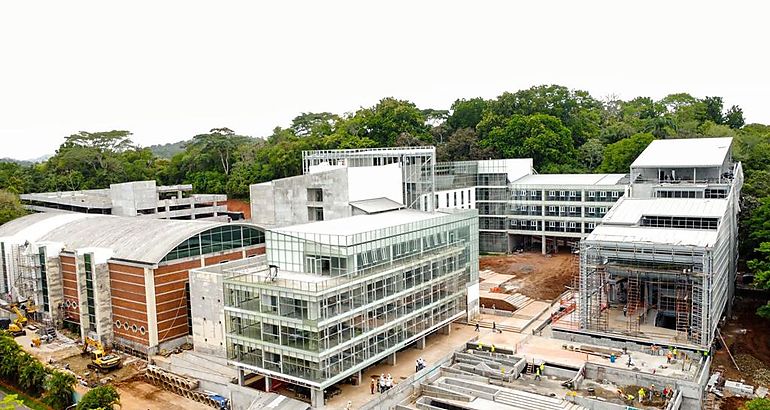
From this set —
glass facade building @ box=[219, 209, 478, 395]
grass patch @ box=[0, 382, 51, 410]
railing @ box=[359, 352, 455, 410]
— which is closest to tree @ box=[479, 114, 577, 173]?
glass facade building @ box=[219, 209, 478, 395]

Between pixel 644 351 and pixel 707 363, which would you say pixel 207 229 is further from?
pixel 707 363

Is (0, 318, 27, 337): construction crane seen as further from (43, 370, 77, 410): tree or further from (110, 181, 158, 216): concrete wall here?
(110, 181, 158, 216): concrete wall

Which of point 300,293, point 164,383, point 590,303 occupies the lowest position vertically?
point 164,383

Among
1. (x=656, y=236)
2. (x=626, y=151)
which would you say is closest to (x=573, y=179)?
(x=626, y=151)

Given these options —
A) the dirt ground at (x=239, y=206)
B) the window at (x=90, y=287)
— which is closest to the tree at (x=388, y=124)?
the dirt ground at (x=239, y=206)

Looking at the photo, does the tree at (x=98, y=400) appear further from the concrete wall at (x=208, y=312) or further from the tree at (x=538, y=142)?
the tree at (x=538, y=142)

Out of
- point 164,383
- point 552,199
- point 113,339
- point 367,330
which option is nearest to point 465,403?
point 367,330

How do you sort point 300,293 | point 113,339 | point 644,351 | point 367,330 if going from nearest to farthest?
point 300,293 < point 367,330 < point 644,351 < point 113,339
